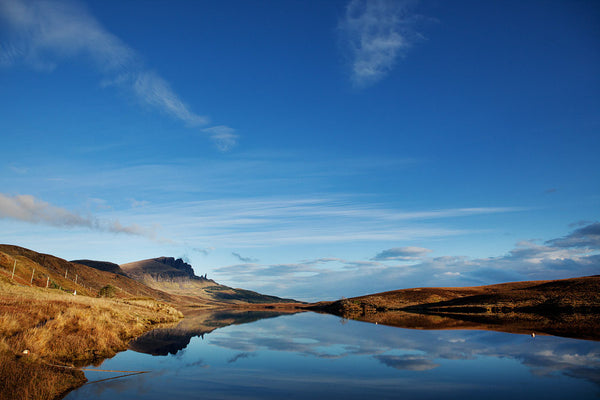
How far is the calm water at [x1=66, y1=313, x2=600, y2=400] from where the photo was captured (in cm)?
1289

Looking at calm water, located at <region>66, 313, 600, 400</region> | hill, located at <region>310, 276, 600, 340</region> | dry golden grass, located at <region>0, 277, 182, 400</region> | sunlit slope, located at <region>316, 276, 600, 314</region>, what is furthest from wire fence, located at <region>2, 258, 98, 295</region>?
calm water, located at <region>66, 313, 600, 400</region>

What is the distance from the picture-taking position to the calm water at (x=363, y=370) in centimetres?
1289

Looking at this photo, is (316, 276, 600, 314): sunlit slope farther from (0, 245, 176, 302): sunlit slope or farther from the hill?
(0, 245, 176, 302): sunlit slope

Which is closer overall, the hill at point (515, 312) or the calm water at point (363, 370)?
the calm water at point (363, 370)

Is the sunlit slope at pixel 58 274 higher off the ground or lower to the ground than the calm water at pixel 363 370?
higher

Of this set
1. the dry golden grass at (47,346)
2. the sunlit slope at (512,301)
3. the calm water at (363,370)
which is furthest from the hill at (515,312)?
the dry golden grass at (47,346)

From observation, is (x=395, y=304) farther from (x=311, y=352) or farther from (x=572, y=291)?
(x=311, y=352)

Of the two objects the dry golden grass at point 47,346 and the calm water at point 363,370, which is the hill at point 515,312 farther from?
the dry golden grass at point 47,346

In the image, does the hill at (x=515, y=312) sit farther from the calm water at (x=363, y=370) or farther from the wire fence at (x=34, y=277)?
the wire fence at (x=34, y=277)

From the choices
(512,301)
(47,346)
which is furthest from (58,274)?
(512,301)

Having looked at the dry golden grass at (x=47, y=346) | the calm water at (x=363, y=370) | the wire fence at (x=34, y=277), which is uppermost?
the wire fence at (x=34, y=277)

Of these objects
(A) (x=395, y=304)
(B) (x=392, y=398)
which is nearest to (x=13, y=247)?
(A) (x=395, y=304)

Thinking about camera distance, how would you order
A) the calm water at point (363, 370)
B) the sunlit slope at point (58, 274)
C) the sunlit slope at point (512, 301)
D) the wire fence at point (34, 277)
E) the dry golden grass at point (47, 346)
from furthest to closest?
the sunlit slope at point (58, 274)
the wire fence at point (34, 277)
the sunlit slope at point (512, 301)
the calm water at point (363, 370)
the dry golden grass at point (47, 346)

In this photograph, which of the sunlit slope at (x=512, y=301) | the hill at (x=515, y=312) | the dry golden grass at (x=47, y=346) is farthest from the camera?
the sunlit slope at (x=512, y=301)
